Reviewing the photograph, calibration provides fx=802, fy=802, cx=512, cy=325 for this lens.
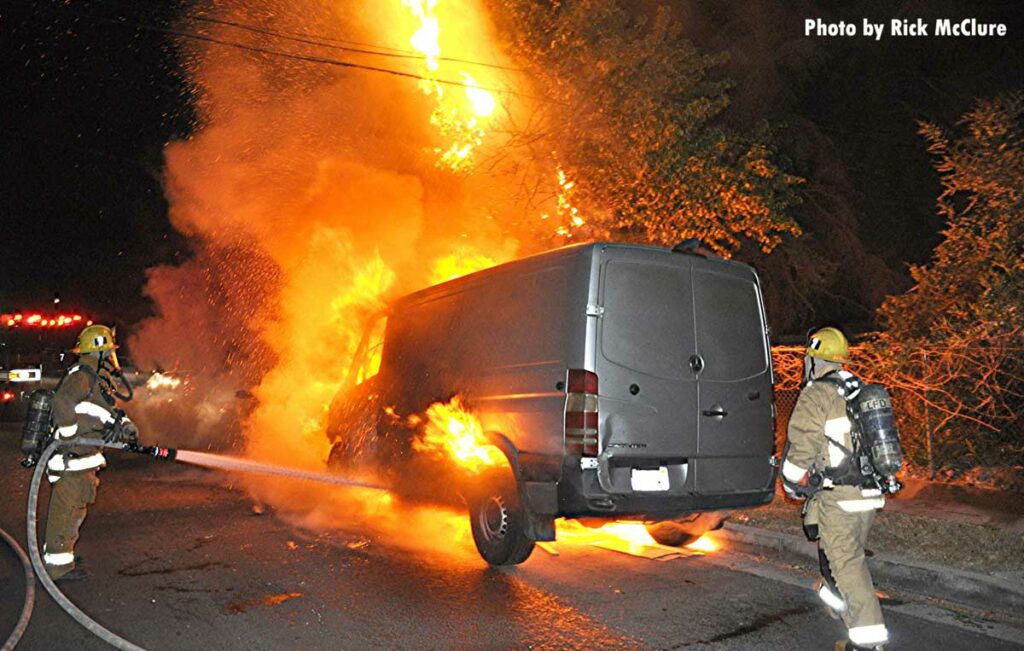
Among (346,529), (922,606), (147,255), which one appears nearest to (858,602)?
(922,606)

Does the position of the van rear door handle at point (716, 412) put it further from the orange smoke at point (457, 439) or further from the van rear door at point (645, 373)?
the orange smoke at point (457, 439)

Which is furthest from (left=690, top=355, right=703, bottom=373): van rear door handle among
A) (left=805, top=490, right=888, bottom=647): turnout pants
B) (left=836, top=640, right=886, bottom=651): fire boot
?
(left=836, top=640, right=886, bottom=651): fire boot

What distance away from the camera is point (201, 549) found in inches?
257

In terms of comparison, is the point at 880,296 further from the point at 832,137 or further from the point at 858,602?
the point at 858,602

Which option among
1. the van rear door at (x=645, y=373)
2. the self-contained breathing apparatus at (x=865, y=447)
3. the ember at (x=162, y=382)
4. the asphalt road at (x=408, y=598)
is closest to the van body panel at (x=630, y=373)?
the van rear door at (x=645, y=373)

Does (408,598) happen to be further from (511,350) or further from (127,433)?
(127,433)

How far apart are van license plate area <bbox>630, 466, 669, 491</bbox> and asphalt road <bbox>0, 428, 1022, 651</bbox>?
72 cm

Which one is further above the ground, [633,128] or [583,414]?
[633,128]

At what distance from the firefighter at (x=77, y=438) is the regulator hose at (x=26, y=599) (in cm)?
19

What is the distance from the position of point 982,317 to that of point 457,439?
582 centimetres

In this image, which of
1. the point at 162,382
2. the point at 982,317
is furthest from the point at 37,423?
the point at 162,382

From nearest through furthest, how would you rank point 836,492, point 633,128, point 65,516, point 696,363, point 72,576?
point 836,492
point 696,363
point 72,576
point 65,516
point 633,128

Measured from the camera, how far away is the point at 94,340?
20.0 ft

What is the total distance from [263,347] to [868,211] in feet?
42.0
